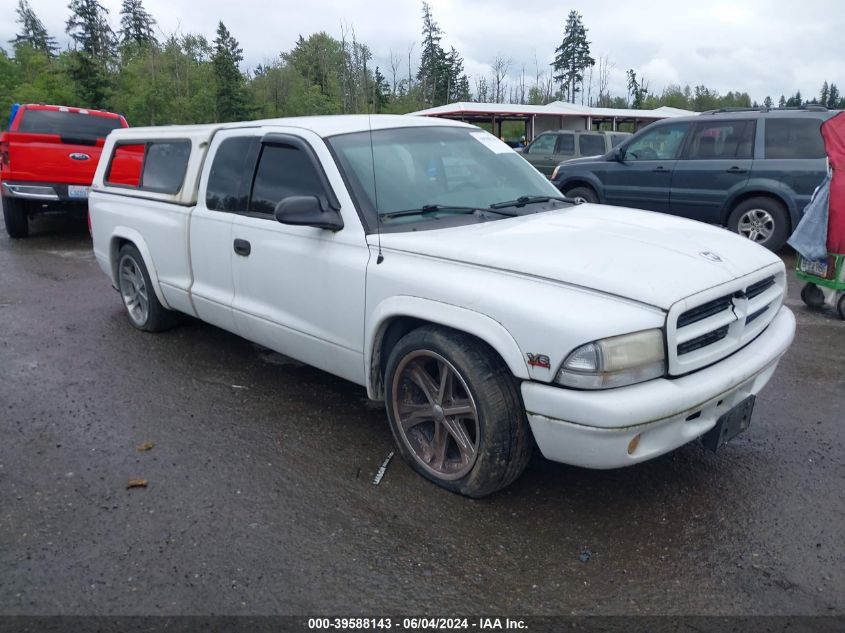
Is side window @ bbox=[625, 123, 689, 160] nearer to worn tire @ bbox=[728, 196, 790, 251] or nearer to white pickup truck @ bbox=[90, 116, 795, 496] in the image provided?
worn tire @ bbox=[728, 196, 790, 251]

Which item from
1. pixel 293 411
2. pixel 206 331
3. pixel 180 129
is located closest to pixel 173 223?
pixel 180 129

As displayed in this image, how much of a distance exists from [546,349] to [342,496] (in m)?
1.29

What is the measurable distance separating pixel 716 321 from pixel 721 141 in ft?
24.4

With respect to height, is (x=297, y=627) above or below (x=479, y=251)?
below

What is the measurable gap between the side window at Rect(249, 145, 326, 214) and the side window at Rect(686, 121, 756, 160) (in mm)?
7231

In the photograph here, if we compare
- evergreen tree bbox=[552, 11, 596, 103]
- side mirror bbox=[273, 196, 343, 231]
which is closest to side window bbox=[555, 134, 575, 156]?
side mirror bbox=[273, 196, 343, 231]

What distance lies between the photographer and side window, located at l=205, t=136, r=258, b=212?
4344mm

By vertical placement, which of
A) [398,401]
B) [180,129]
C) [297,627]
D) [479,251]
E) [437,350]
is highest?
[180,129]

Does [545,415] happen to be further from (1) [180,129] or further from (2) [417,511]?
(1) [180,129]

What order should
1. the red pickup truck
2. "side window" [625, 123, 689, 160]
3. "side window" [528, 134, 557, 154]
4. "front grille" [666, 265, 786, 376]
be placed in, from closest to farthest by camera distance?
"front grille" [666, 265, 786, 376], the red pickup truck, "side window" [625, 123, 689, 160], "side window" [528, 134, 557, 154]

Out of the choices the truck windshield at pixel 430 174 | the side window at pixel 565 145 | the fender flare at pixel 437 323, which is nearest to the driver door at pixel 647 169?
the side window at pixel 565 145

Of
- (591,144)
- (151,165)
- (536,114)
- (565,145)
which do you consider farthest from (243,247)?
(536,114)

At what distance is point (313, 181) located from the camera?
3881 millimetres

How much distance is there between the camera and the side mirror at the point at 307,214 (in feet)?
11.4
